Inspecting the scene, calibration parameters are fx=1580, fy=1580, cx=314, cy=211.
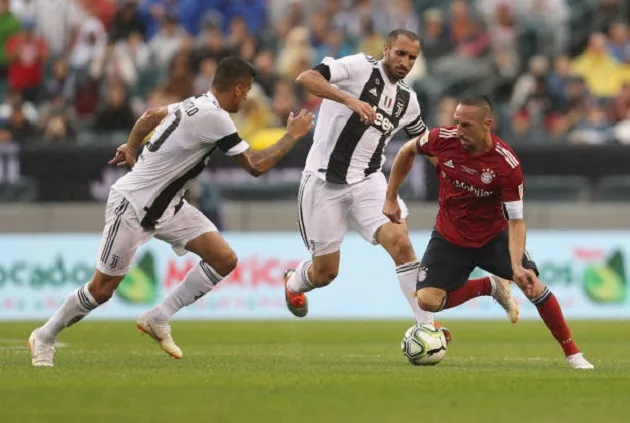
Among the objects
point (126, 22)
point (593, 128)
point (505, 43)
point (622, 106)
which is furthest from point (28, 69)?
point (622, 106)

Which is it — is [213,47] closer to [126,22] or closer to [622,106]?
[126,22]

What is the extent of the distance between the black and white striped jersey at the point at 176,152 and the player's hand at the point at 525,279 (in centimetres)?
231

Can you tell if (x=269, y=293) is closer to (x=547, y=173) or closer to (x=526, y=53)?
(x=547, y=173)

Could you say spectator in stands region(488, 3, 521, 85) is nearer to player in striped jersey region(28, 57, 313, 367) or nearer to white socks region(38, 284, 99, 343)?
player in striped jersey region(28, 57, 313, 367)

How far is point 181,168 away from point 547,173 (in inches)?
416

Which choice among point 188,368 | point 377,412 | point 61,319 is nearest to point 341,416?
point 377,412

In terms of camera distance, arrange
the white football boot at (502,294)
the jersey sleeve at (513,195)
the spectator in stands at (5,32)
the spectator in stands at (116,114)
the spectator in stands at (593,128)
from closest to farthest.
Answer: the jersey sleeve at (513,195)
the white football boot at (502,294)
the spectator in stands at (593,128)
the spectator in stands at (116,114)
the spectator in stands at (5,32)

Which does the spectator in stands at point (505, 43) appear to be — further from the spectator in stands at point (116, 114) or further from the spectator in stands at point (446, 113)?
the spectator in stands at point (116, 114)

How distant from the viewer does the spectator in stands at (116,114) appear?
23094 millimetres

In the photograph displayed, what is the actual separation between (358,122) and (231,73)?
173cm

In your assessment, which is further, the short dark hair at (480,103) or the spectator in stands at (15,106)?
the spectator in stands at (15,106)

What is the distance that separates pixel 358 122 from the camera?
1359 centimetres

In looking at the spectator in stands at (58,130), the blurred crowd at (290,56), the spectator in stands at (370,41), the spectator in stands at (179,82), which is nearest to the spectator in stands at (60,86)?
the blurred crowd at (290,56)

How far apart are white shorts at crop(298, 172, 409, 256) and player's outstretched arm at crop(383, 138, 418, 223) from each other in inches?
31.7
